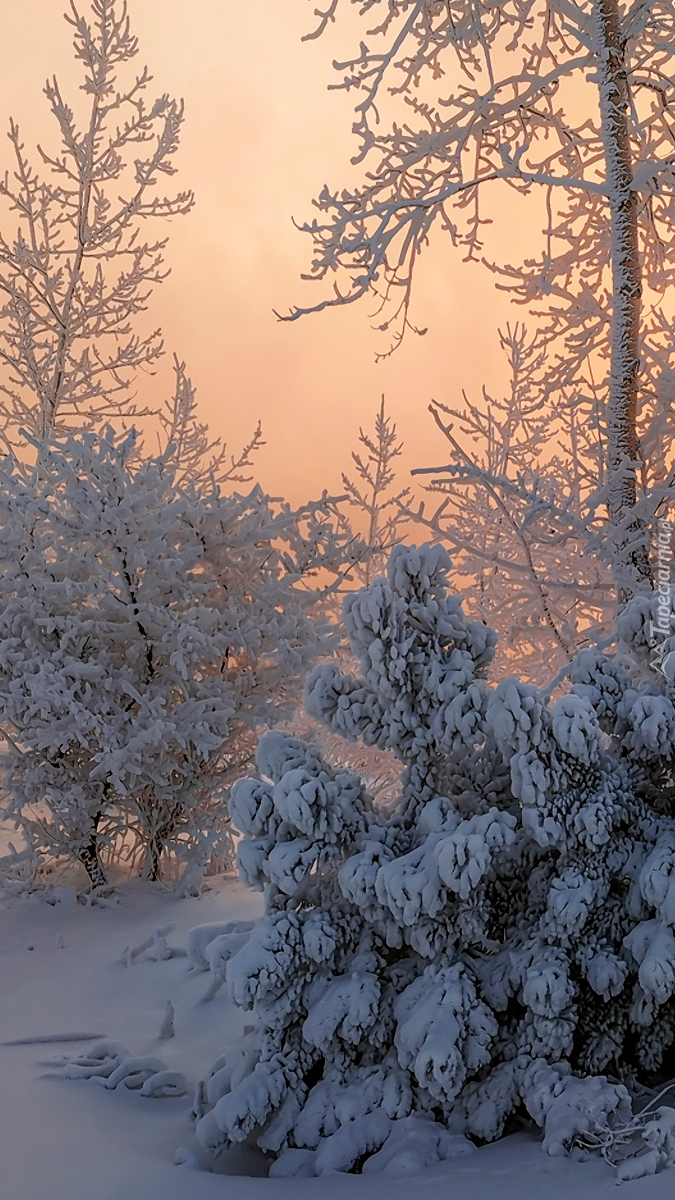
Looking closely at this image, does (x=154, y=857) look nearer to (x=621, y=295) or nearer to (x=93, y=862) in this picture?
(x=93, y=862)

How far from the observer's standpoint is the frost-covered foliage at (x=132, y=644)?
5.45 meters

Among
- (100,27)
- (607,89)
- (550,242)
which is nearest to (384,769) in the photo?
(550,242)

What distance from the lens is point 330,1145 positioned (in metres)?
2.40

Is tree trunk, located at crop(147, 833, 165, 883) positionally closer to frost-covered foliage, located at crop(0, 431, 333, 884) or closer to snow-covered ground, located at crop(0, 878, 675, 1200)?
frost-covered foliage, located at crop(0, 431, 333, 884)

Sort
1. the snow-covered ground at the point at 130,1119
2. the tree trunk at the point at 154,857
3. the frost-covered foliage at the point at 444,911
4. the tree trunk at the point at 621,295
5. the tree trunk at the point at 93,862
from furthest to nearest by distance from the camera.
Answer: the tree trunk at the point at 154,857 → the tree trunk at the point at 93,862 → the tree trunk at the point at 621,295 → the frost-covered foliage at the point at 444,911 → the snow-covered ground at the point at 130,1119

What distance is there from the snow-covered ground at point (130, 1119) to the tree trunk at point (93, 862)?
770 millimetres

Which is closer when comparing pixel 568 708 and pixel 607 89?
pixel 568 708

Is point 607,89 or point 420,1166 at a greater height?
point 607,89

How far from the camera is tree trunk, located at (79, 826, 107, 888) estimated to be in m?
5.84

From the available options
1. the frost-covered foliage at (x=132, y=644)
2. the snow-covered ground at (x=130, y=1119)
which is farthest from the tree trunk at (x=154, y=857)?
the snow-covered ground at (x=130, y=1119)

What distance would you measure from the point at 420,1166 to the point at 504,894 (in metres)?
0.78

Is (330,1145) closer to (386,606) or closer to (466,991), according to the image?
(466,991)

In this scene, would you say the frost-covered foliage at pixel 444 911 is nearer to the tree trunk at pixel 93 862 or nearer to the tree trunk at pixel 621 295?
the tree trunk at pixel 621 295

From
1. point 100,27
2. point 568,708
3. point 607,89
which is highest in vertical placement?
point 100,27
